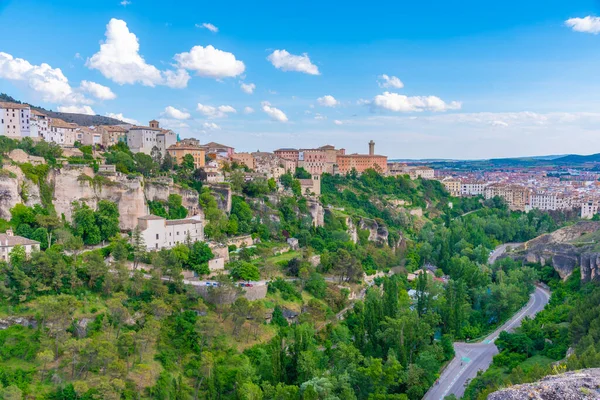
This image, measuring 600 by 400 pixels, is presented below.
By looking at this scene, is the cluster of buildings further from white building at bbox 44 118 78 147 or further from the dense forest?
white building at bbox 44 118 78 147

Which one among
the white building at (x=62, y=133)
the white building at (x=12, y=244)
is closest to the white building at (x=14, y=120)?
the white building at (x=62, y=133)

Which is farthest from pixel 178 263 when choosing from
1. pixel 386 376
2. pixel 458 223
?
pixel 458 223

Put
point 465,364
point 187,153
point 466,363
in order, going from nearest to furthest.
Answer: point 465,364, point 466,363, point 187,153

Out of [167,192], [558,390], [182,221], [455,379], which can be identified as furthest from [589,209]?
[558,390]

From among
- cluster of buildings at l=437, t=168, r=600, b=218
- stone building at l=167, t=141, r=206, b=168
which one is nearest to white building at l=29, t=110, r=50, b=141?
stone building at l=167, t=141, r=206, b=168

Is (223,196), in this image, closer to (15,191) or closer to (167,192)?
(167,192)

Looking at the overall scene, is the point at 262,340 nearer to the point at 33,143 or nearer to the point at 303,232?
the point at 303,232
